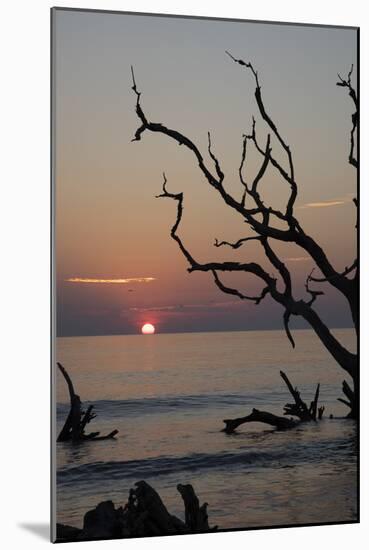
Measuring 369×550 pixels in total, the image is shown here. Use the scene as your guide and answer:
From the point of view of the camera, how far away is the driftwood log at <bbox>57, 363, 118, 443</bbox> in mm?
7047

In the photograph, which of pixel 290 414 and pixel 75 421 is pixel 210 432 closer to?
pixel 290 414

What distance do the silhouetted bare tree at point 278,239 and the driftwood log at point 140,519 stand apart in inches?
43.0

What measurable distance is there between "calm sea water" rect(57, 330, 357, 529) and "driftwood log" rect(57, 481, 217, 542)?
0.04 meters

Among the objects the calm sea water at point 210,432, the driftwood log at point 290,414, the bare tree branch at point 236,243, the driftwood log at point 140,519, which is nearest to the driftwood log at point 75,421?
the calm sea water at point 210,432

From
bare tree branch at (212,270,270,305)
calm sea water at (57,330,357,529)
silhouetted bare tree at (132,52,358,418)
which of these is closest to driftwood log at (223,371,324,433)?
calm sea water at (57,330,357,529)

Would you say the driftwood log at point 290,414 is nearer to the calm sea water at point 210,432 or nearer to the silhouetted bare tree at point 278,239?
the calm sea water at point 210,432

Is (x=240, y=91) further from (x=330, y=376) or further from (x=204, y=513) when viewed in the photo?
(x=204, y=513)

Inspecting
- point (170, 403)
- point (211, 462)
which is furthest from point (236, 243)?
point (211, 462)

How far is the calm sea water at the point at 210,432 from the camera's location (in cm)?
708

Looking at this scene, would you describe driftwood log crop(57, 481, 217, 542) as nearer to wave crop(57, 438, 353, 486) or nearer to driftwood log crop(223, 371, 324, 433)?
wave crop(57, 438, 353, 486)

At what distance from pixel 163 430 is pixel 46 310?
893 millimetres

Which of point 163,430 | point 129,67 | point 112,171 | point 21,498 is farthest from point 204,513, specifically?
point 129,67

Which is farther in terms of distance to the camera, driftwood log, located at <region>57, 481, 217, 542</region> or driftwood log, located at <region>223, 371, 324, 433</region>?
driftwood log, located at <region>223, 371, 324, 433</region>

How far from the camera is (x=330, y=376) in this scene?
7.65 m
